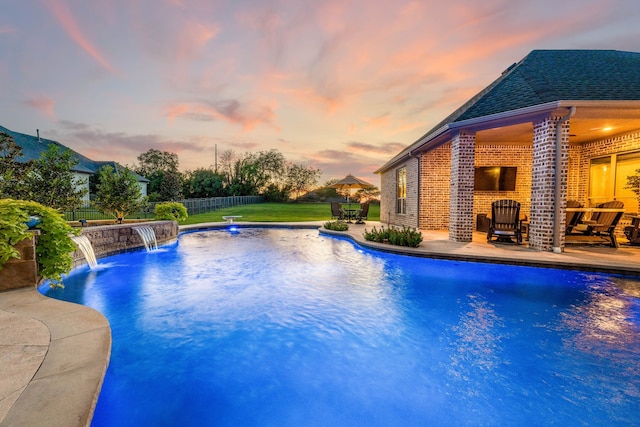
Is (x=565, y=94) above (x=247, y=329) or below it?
above

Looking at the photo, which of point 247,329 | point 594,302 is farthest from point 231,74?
point 594,302

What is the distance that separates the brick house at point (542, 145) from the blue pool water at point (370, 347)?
243 centimetres

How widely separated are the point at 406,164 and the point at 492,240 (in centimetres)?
560

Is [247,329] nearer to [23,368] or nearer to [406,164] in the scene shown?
[23,368]

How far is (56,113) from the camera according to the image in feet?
41.3

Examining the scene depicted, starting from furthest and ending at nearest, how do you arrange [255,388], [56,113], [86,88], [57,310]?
[56,113], [86,88], [57,310], [255,388]

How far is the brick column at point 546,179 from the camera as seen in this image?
673 centimetres

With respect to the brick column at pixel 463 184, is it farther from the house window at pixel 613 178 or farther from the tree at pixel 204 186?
the tree at pixel 204 186

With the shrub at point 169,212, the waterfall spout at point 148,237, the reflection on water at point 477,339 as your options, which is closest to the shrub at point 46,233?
the waterfall spout at point 148,237

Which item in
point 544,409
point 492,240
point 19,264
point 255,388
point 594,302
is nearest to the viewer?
point 544,409

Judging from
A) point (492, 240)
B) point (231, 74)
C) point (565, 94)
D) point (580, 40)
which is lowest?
point (492, 240)

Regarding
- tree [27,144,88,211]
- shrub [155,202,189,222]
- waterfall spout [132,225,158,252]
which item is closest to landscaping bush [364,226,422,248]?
waterfall spout [132,225,158,252]

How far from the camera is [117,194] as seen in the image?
959 centimetres

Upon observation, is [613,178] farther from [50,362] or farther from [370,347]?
[50,362]
